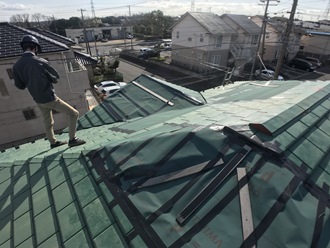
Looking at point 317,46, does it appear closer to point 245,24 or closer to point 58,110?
point 245,24

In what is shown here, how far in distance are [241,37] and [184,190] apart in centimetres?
3693

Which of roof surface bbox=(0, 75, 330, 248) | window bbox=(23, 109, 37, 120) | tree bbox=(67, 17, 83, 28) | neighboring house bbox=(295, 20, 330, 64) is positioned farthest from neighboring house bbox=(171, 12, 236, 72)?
tree bbox=(67, 17, 83, 28)

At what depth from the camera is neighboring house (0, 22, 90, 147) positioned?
44.2 ft

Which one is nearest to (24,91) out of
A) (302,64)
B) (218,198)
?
(218,198)

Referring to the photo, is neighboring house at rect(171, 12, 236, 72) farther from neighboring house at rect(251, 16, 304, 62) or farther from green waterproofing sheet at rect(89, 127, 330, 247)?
green waterproofing sheet at rect(89, 127, 330, 247)

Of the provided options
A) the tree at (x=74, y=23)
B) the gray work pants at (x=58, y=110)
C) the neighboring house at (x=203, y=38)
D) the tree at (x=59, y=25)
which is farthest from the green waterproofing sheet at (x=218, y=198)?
the tree at (x=74, y=23)

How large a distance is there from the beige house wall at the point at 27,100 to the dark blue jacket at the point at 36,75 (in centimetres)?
1002

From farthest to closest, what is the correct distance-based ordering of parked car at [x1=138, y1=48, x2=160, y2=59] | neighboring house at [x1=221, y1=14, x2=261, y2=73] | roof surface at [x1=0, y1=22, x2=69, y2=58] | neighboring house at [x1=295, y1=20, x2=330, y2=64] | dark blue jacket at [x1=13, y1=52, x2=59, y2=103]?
parked car at [x1=138, y1=48, x2=160, y2=59], neighboring house at [x1=295, y1=20, x2=330, y2=64], neighboring house at [x1=221, y1=14, x2=261, y2=73], roof surface at [x1=0, y1=22, x2=69, y2=58], dark blue jacket at [x1=13, y1=52, x2=59, y2=103]

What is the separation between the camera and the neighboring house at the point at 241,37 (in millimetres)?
33188

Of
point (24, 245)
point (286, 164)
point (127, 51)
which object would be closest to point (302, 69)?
point (127, 51)

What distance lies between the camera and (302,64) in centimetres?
3525

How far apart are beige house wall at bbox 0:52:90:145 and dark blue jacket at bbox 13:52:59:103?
1002 cm

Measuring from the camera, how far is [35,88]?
4742mm

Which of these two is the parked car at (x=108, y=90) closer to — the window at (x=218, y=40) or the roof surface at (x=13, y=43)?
the roof surface at (x=13, y=43)
